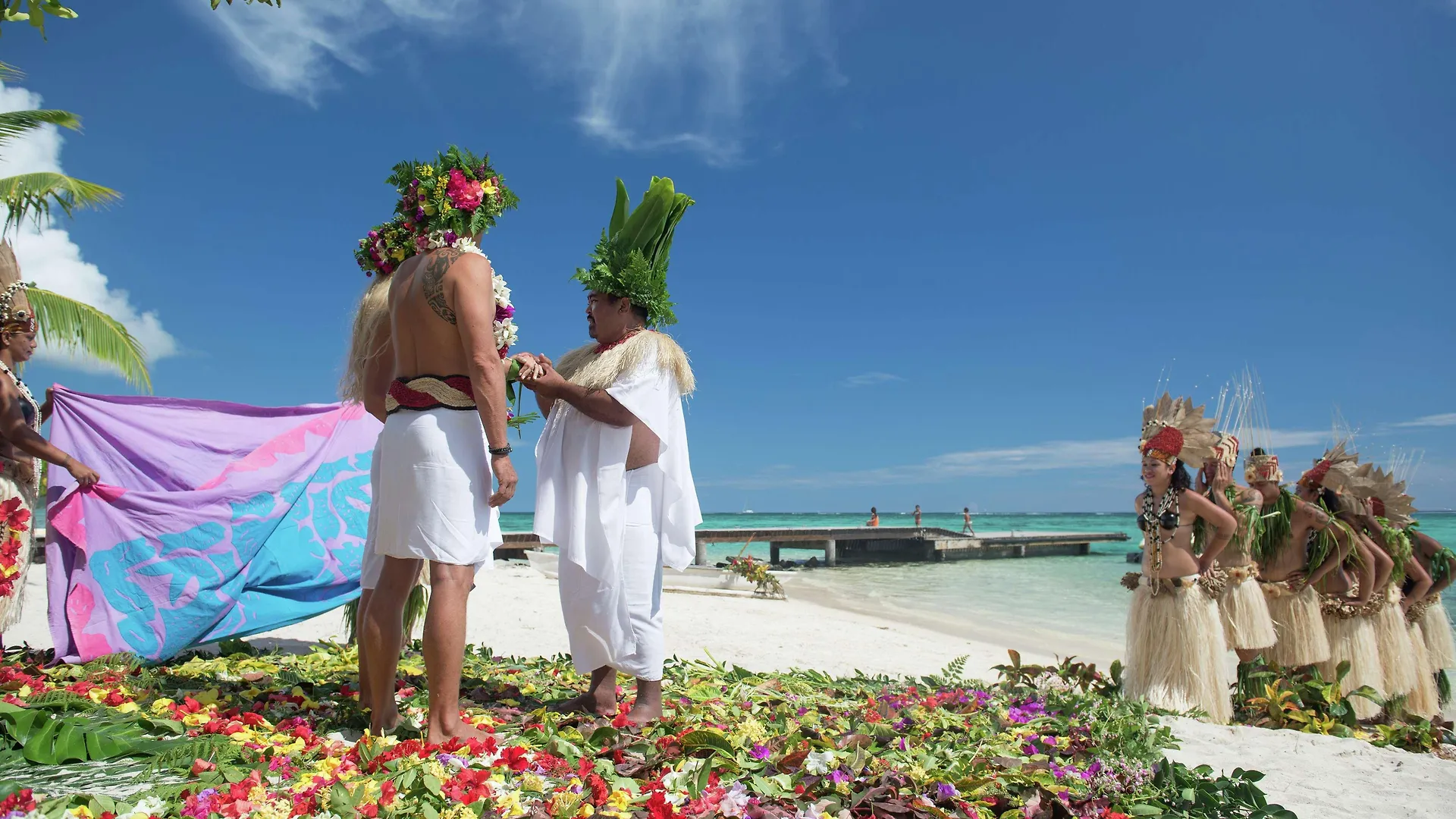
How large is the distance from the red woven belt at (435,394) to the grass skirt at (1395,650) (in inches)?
280

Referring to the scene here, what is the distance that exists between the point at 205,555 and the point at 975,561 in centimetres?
2866

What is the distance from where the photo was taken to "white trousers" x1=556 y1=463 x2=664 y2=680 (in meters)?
3.60

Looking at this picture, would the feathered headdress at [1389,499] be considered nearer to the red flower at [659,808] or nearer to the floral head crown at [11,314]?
the red flower at [659,808]

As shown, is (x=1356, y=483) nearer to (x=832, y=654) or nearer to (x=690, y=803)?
(x=832, y=654)

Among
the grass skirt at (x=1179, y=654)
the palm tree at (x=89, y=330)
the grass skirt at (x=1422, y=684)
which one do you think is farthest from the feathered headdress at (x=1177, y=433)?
the palm tree at (x=89, y=330)

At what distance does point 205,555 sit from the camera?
4766 millimetres

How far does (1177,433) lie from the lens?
5195mm

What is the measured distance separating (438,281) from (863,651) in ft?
23.5

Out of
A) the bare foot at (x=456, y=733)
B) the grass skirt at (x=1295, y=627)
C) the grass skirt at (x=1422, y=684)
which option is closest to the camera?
the bare foot at (x=456, y=733)

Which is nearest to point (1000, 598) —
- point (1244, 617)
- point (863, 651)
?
point (863, 651)

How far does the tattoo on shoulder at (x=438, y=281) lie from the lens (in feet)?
9.86

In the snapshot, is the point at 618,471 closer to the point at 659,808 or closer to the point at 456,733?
the point at 456,733

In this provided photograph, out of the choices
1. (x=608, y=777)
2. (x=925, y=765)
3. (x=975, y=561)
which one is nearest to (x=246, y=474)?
(x=608, y=777)

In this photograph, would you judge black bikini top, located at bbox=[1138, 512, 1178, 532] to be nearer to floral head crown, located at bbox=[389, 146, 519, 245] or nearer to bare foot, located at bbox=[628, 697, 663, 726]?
bare foot, located at bbox=[628, 697, 663, 726]
